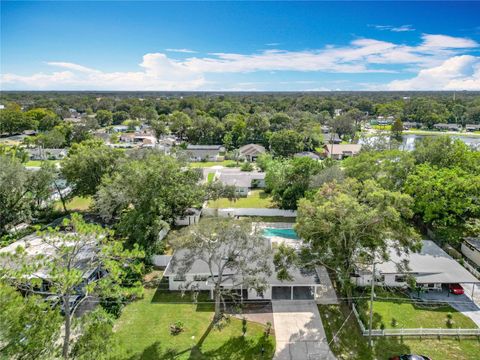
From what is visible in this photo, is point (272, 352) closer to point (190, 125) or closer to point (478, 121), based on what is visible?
point (190, 125)

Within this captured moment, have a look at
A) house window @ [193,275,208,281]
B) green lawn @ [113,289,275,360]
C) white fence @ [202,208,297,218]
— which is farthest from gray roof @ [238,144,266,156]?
green lawn @ [113,289,275,360]

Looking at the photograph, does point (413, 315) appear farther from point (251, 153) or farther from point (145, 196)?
point (251, 153)

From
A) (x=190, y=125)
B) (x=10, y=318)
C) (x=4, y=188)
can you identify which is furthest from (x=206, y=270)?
(x=190, y=125)

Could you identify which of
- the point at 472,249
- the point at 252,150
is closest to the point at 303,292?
the point at 472,249

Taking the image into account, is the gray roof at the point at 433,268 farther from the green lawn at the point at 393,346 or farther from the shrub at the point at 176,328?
the shrub at the point at 176,328

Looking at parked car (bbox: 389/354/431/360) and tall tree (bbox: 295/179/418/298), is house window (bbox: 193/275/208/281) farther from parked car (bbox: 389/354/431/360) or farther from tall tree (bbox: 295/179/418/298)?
parked car (bbox: 389/354/431/360)

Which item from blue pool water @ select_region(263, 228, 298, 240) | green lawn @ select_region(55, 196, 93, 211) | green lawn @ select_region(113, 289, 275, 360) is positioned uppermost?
blue pool water @ select_region(263, 228, 298, 240)
